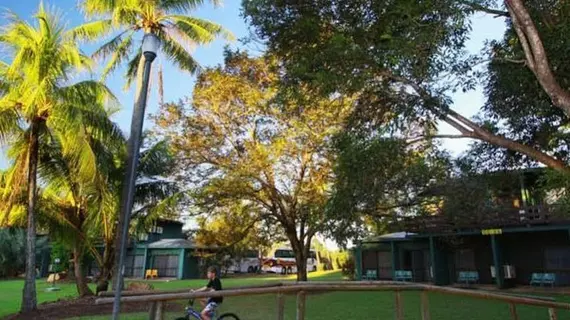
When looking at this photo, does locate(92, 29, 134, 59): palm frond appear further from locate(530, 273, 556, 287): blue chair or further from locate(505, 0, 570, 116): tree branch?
locate(530, 273, 556, 287): blue chair

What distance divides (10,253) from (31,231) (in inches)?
1043

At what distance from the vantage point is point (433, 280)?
25.1m

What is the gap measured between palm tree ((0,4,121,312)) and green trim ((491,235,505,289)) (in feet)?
60.1

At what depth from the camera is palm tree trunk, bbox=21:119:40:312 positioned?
13.2 metres

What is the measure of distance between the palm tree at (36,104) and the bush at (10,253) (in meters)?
23.7

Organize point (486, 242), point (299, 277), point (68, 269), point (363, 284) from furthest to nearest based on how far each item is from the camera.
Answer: point (68, 269), point (486, 242), point (299, 277), point (363, 284)

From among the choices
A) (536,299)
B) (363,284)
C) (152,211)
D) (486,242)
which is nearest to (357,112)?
(363,284)

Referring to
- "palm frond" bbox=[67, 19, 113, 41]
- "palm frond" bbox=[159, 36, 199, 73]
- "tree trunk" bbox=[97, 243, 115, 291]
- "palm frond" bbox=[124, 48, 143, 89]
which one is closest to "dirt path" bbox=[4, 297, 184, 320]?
"tree trunk" bbox=[97, 243, 115, 291]

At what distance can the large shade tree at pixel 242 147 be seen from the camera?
58.8 ft

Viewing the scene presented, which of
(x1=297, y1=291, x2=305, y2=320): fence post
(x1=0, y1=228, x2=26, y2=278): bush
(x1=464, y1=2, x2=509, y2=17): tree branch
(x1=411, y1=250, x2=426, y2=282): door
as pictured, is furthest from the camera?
(x1=0, y1=228, x2=26, y2=278): bush

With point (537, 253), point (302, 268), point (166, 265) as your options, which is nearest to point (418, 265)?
point (537, 253)

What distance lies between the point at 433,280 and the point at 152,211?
15.7m

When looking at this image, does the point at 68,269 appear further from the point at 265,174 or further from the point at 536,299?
the point at 536,299

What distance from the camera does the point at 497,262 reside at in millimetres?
22250
